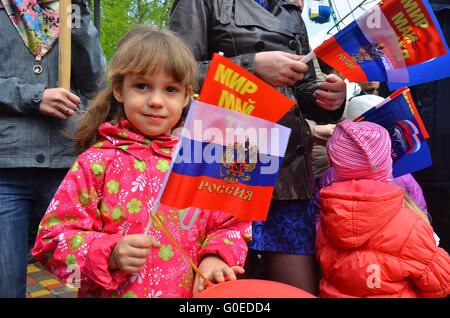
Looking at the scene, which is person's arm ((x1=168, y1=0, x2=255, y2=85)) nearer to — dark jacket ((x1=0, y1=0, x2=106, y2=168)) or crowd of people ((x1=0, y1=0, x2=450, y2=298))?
crowd of people ((x1=0, y1=0, x2=450, y2=298))

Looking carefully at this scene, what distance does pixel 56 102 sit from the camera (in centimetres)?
169

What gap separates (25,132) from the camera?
1697 mm

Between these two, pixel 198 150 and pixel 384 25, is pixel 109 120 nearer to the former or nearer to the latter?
pixel 198 150

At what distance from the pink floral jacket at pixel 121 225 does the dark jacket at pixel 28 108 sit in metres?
0.44

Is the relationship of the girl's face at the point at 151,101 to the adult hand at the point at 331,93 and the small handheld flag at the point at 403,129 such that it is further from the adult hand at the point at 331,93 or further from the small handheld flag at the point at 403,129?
the small handheld flag at the point at 403,129

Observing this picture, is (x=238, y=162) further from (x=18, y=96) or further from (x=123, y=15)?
(x=123, y=15)

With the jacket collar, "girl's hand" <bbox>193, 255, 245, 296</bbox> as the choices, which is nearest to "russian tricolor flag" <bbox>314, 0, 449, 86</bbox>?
the jacket collar

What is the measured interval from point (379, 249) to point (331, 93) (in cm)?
72

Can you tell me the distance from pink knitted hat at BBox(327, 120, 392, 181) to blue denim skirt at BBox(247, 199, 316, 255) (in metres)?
0.26

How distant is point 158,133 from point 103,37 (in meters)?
6.90

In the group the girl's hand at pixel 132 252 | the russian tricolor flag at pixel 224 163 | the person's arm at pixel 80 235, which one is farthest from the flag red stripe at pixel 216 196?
the person's arm at pixel 80 235

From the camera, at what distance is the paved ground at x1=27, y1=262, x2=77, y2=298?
366 cm

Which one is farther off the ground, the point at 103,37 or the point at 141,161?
the point at 103,37
